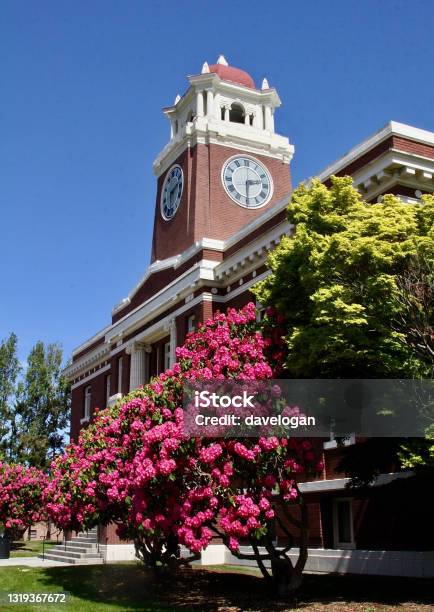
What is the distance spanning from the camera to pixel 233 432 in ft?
42.7

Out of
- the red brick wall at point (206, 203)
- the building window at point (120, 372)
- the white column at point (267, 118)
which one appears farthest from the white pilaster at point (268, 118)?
the building window at point (120, 372)

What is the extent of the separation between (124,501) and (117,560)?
1229 cm

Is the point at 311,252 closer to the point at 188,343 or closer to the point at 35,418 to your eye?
the point at 188,343

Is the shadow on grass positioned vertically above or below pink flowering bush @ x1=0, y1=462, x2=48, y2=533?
below

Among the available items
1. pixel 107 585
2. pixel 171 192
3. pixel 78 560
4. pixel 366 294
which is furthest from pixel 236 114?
pixel 366 294

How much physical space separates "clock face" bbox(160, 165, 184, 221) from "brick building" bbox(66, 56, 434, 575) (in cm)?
6

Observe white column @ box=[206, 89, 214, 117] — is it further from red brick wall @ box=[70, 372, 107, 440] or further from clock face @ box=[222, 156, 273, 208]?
red brick wall @ box=[70, 372, 107, 440]

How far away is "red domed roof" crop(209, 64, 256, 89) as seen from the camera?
35844 mm

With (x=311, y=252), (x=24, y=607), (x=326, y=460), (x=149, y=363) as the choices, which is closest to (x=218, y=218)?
(x=149, y=363)

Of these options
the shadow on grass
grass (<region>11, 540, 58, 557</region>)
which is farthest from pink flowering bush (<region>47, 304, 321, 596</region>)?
grass (<region>11, 540, 58, 557</region>)

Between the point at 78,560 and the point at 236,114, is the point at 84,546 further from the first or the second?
the point at 236,114

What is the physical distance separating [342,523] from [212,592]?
543cm

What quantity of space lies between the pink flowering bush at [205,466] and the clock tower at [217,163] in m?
15.8

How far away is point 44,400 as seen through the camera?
179ft
